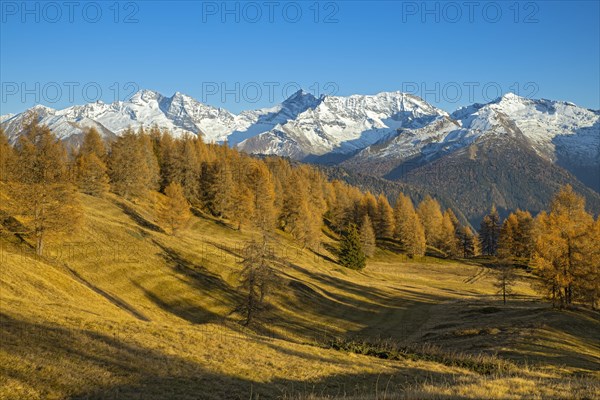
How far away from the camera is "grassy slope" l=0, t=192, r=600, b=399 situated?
56.1 feet

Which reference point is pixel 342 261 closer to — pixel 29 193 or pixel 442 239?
pixel 442 239

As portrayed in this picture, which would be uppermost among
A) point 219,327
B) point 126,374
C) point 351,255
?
point 351,255

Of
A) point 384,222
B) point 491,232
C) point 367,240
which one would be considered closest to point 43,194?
point 367,240

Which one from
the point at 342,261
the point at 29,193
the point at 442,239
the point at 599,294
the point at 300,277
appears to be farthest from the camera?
the point at 442,239

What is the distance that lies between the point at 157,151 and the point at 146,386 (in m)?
111

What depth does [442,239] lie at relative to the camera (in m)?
136

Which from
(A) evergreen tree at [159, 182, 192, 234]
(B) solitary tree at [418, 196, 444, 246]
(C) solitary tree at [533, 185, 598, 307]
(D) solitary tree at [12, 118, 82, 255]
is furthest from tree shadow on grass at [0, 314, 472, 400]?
(B) solitary tree at [418, 196, 444, 246]

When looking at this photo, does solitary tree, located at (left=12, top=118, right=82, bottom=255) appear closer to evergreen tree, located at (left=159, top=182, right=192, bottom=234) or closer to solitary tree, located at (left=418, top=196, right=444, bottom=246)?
evergreen tree, located at (left=159, top=182, right=192, bottom=234)

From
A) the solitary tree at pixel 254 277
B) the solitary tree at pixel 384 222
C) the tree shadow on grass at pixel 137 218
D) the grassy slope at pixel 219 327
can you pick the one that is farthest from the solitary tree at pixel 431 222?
the solitary tree at pixel 254 277

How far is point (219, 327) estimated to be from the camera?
37.9 metres

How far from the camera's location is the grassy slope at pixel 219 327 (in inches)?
673

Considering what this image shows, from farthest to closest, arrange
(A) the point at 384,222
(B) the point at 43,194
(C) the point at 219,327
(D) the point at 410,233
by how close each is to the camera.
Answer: (A) the point at 384,222, (D) the point at 410,233, (B) the point at 43,194, (C) the point at 219,327

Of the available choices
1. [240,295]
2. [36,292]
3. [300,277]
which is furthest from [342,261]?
[36,292]

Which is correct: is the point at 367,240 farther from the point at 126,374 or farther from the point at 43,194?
the point at 126,374
